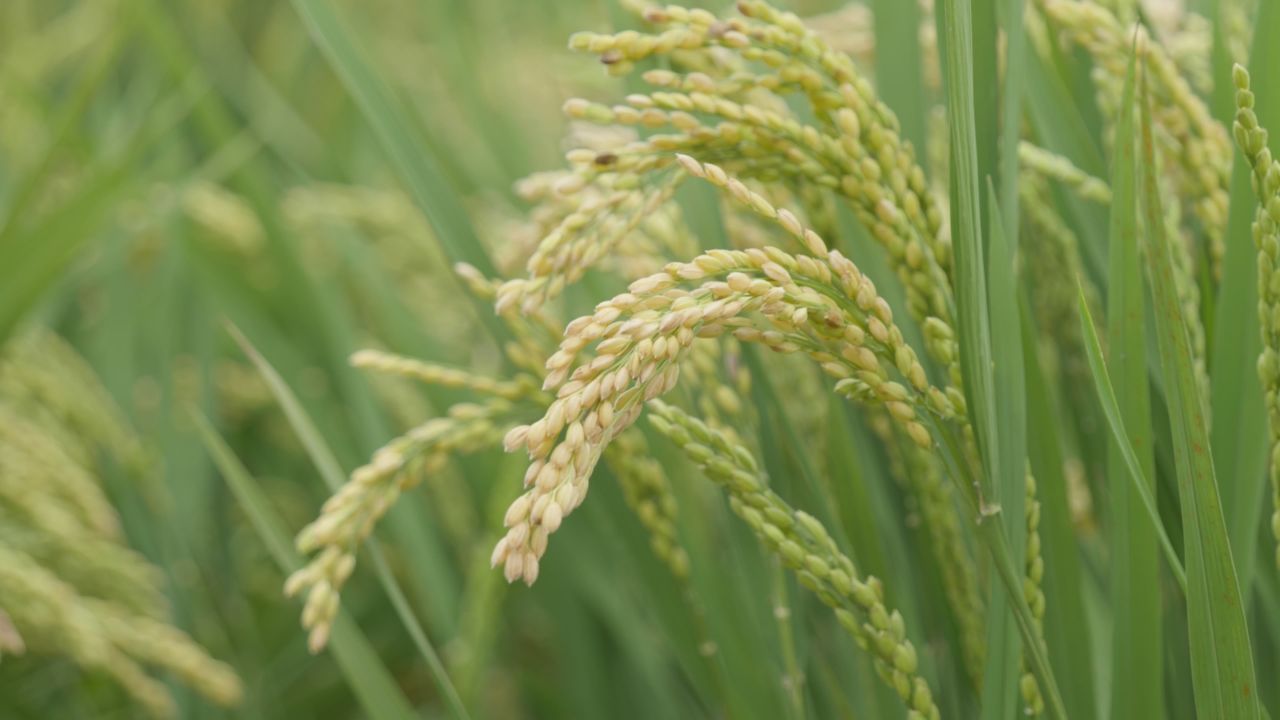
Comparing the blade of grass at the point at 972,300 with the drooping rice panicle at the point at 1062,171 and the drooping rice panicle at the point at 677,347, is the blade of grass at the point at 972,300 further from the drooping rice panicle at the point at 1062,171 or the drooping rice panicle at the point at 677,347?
the drooping rice panicle at the point at 1062,171

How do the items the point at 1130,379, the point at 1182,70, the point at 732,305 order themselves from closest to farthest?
the point at 732,305, the point at 1130,379, the point at 1182,70

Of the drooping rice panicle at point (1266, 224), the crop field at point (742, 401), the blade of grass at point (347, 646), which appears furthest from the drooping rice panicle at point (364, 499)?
the drooping rice panicle at point (1266, 224)

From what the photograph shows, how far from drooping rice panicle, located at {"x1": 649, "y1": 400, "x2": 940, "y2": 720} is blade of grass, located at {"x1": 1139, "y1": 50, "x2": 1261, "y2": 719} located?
189mm

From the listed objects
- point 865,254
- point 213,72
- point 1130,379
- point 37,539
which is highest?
point 213,72

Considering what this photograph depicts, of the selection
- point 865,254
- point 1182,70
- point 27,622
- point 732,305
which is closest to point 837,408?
point 865,254

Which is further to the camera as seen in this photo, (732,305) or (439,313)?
(439,313)

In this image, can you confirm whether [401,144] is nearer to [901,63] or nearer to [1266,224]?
[901,63]

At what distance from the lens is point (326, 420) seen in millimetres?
1803

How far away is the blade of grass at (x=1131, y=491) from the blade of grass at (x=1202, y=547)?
52mm

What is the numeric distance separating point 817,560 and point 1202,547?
252mm

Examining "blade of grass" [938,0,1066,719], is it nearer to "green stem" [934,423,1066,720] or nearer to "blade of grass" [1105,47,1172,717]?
"green stem" [934,423,1066,720]

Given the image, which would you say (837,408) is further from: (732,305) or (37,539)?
(37,539)

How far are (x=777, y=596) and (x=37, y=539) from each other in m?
0.97

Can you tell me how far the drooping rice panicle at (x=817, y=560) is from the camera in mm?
771
